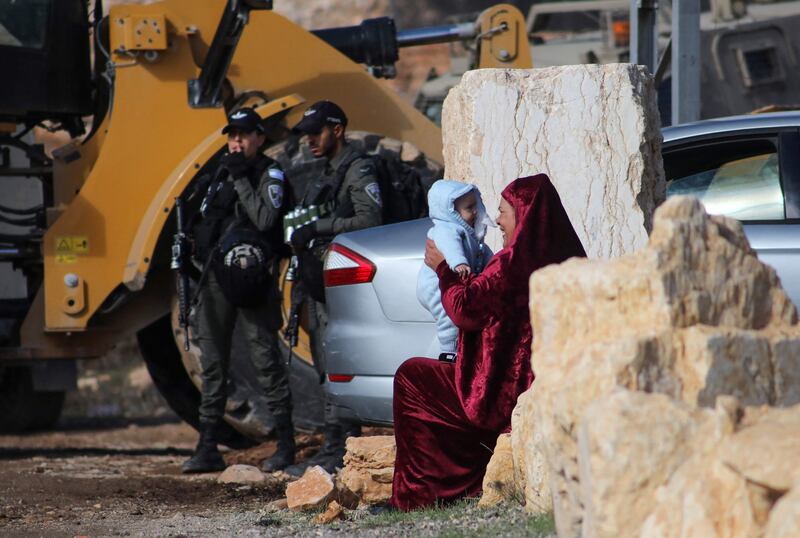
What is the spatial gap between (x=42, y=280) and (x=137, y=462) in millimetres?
1290

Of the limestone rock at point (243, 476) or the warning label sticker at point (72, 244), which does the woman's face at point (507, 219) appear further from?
the warning label sticker at point (72, 244)

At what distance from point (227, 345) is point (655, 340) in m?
4.18

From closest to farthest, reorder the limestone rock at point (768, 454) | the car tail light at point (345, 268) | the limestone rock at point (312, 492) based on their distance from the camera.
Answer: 1. the limestone rock at point (768, 454)
2. the limestone rock at point (312, 492)
3. the car tail light at point (345, 268)

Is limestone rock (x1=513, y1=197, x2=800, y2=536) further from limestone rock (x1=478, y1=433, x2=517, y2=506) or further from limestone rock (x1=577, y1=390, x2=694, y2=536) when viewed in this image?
limestone rock (x1=478, y1=433, x2=517, y2=506)

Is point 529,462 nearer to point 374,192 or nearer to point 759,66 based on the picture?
point 374,192

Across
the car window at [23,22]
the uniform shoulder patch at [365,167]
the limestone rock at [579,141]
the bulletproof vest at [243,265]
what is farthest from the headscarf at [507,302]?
the car window at [23,22]

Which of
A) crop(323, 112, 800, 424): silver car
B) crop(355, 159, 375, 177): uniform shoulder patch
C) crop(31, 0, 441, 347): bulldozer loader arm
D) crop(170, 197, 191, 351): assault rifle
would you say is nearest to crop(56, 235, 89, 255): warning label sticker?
crop(31, 0, 441, 347): bulldozer loader arm

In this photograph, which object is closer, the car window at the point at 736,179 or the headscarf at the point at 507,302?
the headscarf at the point at 507,302

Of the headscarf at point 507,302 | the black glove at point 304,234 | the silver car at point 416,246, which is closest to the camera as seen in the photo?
the headscarf at point 507,302

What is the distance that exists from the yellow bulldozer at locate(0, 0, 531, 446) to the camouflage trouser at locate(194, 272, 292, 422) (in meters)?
0.42

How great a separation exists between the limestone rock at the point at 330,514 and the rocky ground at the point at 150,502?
0.03 meters

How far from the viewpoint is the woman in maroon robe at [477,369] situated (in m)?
4.59

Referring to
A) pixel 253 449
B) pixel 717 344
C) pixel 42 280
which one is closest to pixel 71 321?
pixel 42 280

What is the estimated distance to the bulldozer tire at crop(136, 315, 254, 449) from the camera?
27.7ft
